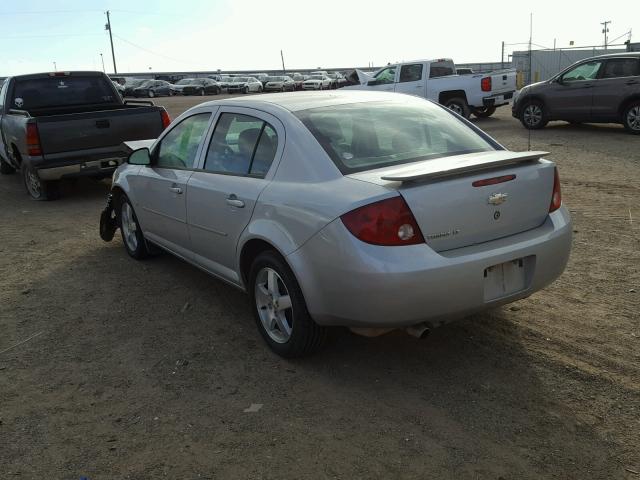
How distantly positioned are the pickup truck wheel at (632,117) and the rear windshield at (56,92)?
10812mm

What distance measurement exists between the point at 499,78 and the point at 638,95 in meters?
5.14

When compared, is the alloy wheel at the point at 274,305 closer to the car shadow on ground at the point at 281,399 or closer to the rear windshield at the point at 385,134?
the car shadow on ground at the point at 281,399

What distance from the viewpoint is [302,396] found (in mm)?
3486

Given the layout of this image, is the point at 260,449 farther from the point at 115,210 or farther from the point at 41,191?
the point at 41,191

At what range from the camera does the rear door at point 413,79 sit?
58.3 feet

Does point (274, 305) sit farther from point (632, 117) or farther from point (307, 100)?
point (632, 117)

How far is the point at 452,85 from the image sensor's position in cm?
1745

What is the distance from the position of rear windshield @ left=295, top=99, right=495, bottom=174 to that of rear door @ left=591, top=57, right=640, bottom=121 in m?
10.5

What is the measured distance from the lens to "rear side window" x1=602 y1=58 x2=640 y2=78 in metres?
13.2

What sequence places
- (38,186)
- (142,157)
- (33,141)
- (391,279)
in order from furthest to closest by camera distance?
(38,186) → (33,141) → (142,157) → (391,279)

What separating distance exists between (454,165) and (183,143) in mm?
2484

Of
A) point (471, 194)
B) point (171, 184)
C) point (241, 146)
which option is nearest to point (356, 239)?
point (471, 194)

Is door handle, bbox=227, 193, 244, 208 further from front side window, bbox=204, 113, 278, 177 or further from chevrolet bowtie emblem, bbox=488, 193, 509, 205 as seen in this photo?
chevrolet bowtie emblem, bbox=488, 193, 509, 205

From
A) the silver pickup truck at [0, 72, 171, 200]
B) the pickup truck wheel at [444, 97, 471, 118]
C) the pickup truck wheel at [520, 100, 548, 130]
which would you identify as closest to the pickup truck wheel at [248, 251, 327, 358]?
the silver pickup truck at [0, 72, 171, 200]
